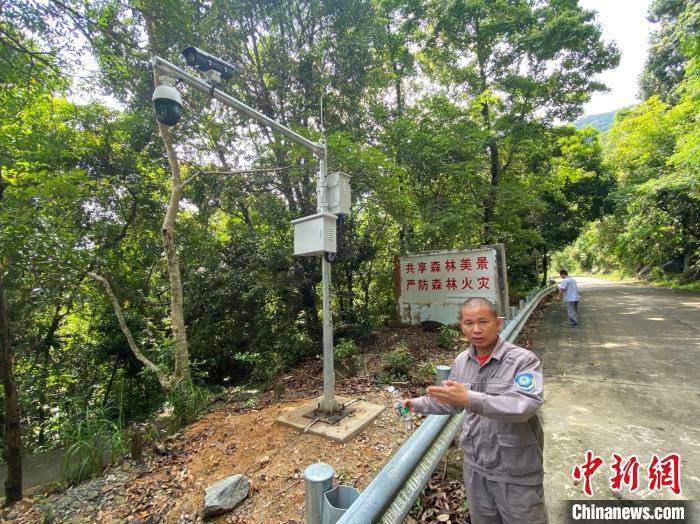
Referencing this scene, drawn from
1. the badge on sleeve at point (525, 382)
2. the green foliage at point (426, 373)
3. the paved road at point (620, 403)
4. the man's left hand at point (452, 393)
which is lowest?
the paved road at point (620, 403)

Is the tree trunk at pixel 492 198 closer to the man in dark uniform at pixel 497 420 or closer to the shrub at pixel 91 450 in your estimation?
the man in dark uniform at pixel 497 420

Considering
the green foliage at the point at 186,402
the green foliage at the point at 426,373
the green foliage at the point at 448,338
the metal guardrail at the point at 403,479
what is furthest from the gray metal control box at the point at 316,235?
the green foliage at the point at 448,338

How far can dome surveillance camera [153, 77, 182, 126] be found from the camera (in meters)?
3.01

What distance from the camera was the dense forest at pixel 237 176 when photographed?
222 inches

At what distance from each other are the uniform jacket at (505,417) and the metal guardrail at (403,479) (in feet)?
1.01

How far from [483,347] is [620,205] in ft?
62.5

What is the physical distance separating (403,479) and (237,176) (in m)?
8.23

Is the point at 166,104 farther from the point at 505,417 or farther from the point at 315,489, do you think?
the point at 505,417

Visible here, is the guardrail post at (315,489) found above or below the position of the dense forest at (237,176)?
below

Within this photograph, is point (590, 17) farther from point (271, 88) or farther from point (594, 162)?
point (271, 88)

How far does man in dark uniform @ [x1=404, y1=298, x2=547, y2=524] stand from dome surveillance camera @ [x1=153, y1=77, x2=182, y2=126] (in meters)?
3.26

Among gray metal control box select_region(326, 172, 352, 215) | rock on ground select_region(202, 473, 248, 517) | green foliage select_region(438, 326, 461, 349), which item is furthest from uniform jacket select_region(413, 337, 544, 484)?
green foliage select_region(438, 326, 461, 349)

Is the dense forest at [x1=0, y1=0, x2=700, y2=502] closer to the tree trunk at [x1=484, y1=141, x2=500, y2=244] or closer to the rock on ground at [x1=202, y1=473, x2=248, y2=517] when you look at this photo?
the tree trunk at [x1=484, y1=141, x2=500, y2=244]

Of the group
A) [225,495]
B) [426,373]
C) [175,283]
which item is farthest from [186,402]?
[426,373]
